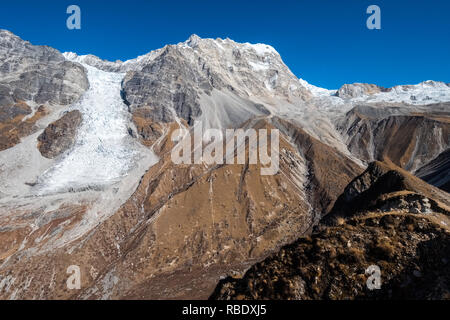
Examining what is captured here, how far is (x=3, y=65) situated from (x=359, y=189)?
8012 inches

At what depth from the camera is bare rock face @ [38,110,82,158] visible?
10281cm

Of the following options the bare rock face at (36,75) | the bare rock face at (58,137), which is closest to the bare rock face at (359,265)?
the bare rock face at (58,137)

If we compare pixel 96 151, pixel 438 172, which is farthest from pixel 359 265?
pixel 96 151

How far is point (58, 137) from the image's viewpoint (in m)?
107

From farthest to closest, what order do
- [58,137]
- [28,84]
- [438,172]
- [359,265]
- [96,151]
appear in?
1. [28,84]
2. [58,137]
3. [96,151]
4. [438,172]
5. [359,265]

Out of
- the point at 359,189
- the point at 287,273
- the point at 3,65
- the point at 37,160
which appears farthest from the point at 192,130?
the point at 3,65

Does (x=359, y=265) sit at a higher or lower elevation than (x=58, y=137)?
lower

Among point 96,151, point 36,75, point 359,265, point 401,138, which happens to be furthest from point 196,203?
point 36,75

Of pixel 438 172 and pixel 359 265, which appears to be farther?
pixel 438 172

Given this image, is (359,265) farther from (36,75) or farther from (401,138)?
(36,75)

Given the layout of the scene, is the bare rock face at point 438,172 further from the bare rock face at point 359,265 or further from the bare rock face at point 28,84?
the bare rock face at point 28,84

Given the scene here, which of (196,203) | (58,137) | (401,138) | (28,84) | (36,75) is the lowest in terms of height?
(196,203)

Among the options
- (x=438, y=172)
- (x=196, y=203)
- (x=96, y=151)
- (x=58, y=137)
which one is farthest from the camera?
(x=58, y=137)

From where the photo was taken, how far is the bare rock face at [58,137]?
103 metres
